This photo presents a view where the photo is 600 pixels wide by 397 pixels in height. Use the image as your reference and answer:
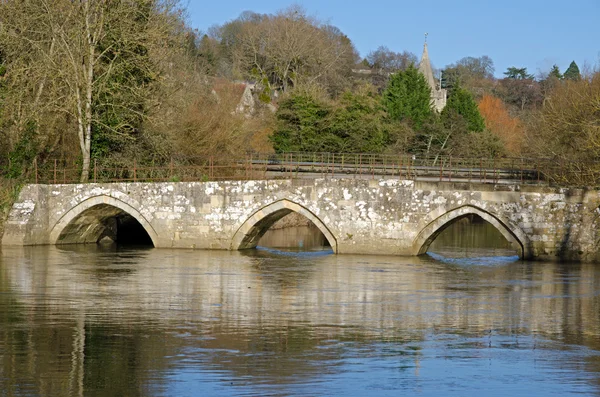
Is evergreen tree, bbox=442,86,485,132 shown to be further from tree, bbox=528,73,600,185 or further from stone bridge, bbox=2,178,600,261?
stone bridge, bbox=2,178,600,261

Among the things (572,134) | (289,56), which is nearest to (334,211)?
(572,134)

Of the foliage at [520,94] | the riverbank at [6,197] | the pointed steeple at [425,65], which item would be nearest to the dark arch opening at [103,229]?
the riverbank at [6,197]

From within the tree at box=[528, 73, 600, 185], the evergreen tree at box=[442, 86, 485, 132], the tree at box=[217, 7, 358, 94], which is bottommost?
the tree at box=[528, 73, 600, 185]

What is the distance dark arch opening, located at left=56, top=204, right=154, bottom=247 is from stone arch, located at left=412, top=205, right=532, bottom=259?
9.68 meters

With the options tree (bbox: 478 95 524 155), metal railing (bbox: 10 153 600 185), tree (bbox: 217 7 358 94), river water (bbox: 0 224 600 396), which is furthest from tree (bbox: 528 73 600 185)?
tree (bbox: 217 7 358 94)

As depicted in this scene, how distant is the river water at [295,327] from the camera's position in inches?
497

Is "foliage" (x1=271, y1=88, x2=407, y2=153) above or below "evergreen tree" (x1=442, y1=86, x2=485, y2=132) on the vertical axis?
below

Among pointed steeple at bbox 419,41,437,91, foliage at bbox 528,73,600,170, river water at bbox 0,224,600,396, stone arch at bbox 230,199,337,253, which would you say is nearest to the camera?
river water at bbox 0,224,600,396

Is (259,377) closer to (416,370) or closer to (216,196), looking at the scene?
(416,370)

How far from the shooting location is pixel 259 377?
12.7 meters

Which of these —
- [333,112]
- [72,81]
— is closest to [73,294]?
[72,81]

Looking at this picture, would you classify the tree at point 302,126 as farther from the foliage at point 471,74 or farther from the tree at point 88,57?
the foliage at point 471,74

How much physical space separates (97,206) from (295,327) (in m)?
16.5

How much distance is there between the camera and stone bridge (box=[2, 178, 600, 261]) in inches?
1121
